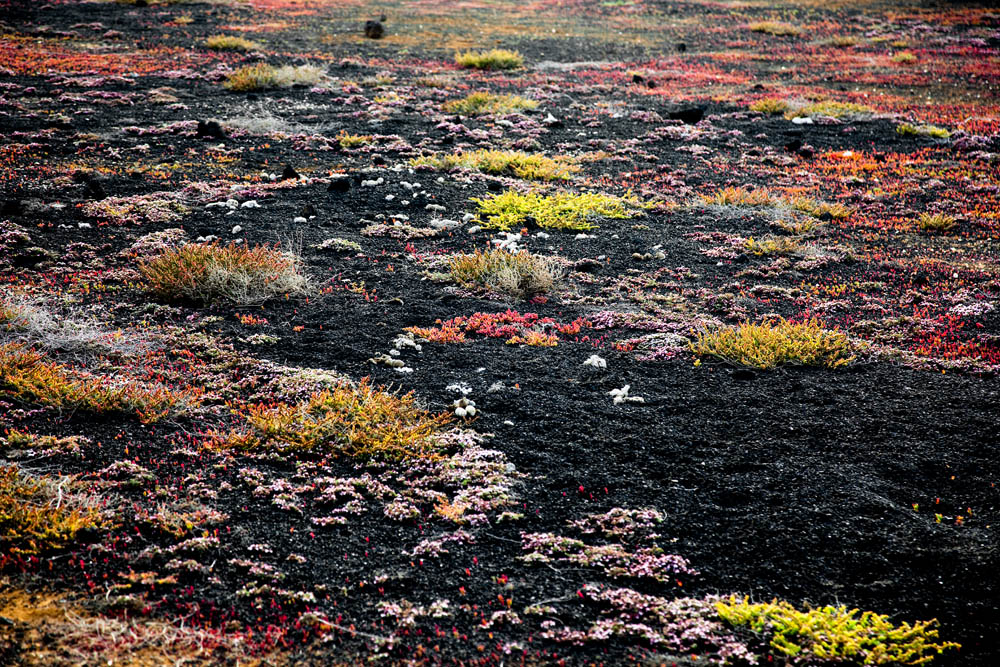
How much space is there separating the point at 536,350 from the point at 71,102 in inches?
772

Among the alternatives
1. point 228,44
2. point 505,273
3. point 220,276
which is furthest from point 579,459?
point 228,44

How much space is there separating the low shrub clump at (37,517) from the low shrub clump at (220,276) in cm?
459

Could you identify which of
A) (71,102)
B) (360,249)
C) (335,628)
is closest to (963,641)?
(335,628)

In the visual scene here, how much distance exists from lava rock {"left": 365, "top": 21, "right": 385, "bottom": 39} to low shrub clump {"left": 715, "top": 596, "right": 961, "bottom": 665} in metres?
37.3

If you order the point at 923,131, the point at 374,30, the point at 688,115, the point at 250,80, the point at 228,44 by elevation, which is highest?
the point at 374,30

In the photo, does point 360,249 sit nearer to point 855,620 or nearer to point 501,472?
point 501,472

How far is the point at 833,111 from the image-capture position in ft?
78.6

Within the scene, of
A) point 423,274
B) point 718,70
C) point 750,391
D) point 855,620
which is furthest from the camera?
point 718,70

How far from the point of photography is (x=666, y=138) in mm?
21469

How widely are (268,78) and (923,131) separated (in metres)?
→ 22.1

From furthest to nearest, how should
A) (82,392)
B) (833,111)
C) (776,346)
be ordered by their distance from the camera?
(833,111) < (776,346) < (82,392)

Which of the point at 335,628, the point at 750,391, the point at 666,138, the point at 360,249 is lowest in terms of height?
the point at 335,628

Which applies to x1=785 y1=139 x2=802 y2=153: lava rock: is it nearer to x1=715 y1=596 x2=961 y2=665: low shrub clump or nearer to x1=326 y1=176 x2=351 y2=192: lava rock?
x1=326 y1=176 x2=351 y2=192: lava rock

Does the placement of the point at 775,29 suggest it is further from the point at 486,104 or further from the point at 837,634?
the point at 837,634
